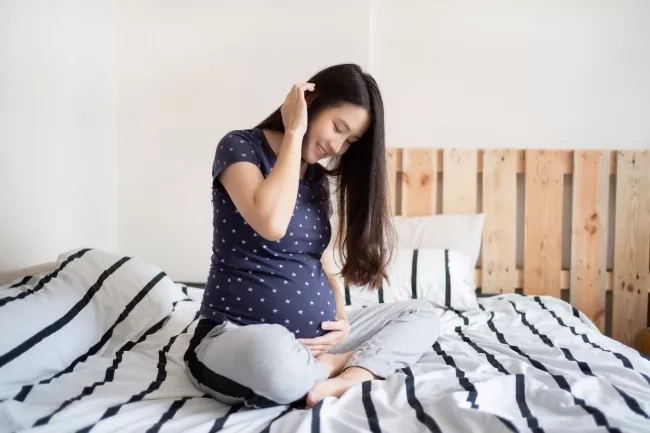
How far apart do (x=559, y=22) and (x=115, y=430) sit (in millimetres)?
1957

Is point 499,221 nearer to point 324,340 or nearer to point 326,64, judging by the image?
point 326,64

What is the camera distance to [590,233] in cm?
199

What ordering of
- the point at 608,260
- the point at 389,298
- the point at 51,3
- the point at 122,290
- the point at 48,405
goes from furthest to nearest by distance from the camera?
the point at 608,260, the point at 389,298, the point at 51,3, the point at 122,290, the point at 48,405

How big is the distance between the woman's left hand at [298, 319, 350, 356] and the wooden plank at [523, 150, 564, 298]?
1.04 metres

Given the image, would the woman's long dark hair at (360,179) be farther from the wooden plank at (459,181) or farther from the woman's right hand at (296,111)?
the wooden plank at (459,181)

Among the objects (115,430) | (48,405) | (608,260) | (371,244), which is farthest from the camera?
(608,260)

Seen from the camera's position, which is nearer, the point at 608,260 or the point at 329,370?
the point at 329,370

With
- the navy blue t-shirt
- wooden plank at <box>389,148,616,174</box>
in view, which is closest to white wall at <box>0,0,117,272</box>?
the navy blue t-shirt

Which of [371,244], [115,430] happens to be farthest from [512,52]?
[115,430]

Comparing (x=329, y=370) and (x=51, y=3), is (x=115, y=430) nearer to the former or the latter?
(x=329, y=370)

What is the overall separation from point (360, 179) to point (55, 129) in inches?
36.9

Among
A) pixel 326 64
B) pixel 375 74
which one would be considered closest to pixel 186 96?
pixel 326 64

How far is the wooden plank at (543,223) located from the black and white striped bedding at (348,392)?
56 cm

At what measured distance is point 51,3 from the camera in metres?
1.61
